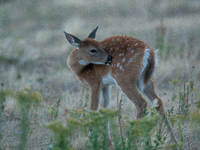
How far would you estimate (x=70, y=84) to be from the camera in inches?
348

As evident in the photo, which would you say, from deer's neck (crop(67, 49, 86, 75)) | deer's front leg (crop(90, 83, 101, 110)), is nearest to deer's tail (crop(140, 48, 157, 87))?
deer's front leg (crop(90, 83, 101, 110))

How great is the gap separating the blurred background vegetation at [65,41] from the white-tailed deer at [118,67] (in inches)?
17.5

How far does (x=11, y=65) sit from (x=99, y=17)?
8.06 metres

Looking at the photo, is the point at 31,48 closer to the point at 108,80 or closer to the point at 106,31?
Result: the point at 106,31

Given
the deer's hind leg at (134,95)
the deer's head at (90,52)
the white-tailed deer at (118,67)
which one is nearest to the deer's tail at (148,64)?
the white-tailed deer at (118,67)

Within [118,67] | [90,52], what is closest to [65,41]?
[90,52]

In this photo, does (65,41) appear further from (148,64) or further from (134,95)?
(134,95)

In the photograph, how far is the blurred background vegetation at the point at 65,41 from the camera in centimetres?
654

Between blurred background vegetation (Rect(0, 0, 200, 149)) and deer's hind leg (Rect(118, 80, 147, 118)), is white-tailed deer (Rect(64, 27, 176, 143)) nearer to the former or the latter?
deer's hind leg (Rect(118, 80, 147, 118))

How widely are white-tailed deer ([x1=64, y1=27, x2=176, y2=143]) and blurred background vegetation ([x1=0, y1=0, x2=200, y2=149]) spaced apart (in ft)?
1.46

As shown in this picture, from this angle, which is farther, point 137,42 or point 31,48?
point 31,48

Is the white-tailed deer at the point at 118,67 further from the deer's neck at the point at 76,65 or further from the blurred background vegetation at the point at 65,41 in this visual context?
the blurred background vegetation at the point at 65,41

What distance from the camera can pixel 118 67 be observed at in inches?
195

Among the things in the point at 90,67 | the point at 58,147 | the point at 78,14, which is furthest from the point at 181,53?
the point at 78,14
